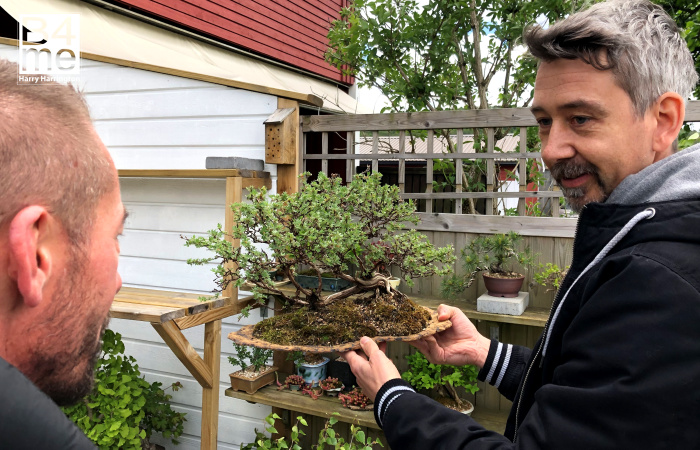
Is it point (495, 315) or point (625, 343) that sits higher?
point (625, 343)

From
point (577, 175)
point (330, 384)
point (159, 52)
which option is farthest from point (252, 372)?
point (159, 52)

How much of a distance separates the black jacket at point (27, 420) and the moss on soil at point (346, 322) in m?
1.35

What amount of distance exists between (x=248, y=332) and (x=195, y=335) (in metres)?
1.68

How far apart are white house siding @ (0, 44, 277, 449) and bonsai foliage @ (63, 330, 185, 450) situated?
32 centimetres

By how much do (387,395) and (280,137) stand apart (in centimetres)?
197

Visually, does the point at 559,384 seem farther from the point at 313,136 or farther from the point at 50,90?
the point at 313,136

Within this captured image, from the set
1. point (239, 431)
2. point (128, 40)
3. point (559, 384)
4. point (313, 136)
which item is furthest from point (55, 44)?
point (559, 384)

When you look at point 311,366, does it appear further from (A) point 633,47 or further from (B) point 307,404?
(A) point 633,47

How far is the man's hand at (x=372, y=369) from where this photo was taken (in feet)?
4.62

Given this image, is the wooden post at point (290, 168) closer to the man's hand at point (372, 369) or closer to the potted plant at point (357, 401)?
the potted plant at point (357, 401)

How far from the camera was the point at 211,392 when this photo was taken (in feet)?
10.00

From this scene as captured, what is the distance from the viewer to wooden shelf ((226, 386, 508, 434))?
2617mm

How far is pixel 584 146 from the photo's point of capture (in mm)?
1120

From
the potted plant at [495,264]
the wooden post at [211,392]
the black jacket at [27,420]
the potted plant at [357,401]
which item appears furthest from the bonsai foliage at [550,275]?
the black jacket at [27,420]
